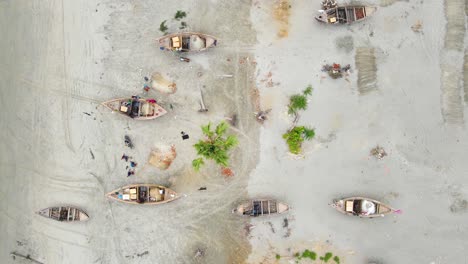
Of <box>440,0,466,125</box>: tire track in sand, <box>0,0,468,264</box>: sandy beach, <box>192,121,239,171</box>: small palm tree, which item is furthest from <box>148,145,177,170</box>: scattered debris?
<box>440,0,466,125</box>: tire track in sand

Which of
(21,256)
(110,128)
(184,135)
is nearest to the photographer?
(184,135)

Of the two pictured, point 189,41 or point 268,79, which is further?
point 268,79

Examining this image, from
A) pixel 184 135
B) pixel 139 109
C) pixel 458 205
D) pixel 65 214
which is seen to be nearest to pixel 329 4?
pixel 184 135

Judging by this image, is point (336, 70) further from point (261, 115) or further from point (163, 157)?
point (163, 157)

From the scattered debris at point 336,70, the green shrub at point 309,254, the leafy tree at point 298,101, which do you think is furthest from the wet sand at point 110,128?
the scattered debris at point 336,70

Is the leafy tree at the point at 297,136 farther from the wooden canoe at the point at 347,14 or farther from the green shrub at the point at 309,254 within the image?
the wooden canoe at the point at 347,14
